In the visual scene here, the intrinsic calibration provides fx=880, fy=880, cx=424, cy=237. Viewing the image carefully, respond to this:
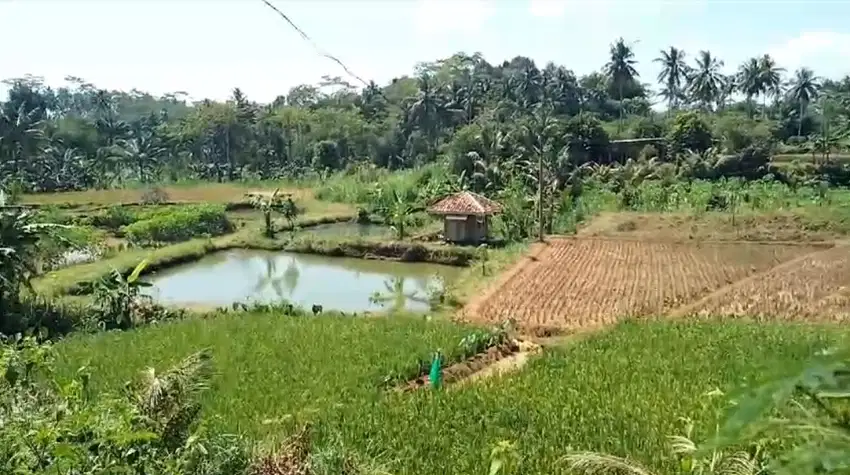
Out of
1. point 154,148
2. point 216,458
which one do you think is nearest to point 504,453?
point 216,458

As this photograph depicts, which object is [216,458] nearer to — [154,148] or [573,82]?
[154,148]

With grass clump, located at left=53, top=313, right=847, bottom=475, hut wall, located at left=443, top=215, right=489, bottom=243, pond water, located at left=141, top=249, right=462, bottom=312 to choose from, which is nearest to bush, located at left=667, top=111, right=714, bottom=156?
hut wall, located at left=443, top=215, right=489, bottom=243

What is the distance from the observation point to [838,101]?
1984 inches

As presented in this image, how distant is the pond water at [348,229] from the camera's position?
29.7m

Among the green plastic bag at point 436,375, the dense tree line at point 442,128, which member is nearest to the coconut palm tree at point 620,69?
the dense tree line at point 442,128

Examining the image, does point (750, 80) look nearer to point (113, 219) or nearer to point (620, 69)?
point (620, 69)

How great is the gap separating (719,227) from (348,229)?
12612 millimetres

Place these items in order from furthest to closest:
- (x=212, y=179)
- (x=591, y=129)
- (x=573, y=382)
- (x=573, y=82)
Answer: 1. (x=573, y=82)
2. (x=212, y=179)
3. (x=591, y=129)
4. (x=573, y=382)

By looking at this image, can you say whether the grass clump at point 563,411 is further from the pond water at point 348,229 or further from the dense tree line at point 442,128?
the dense tree line at point 442,128

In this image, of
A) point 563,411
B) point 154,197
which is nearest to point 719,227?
point 563,411

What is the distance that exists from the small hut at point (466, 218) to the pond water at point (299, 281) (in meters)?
2.16

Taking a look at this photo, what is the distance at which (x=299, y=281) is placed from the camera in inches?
881

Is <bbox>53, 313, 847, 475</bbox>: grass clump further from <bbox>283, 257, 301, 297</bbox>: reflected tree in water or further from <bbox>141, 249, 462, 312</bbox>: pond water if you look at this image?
<bbox>283, 257, 301, 297</bbox>: reflected tree in water

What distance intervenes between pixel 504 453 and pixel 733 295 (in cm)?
1149
